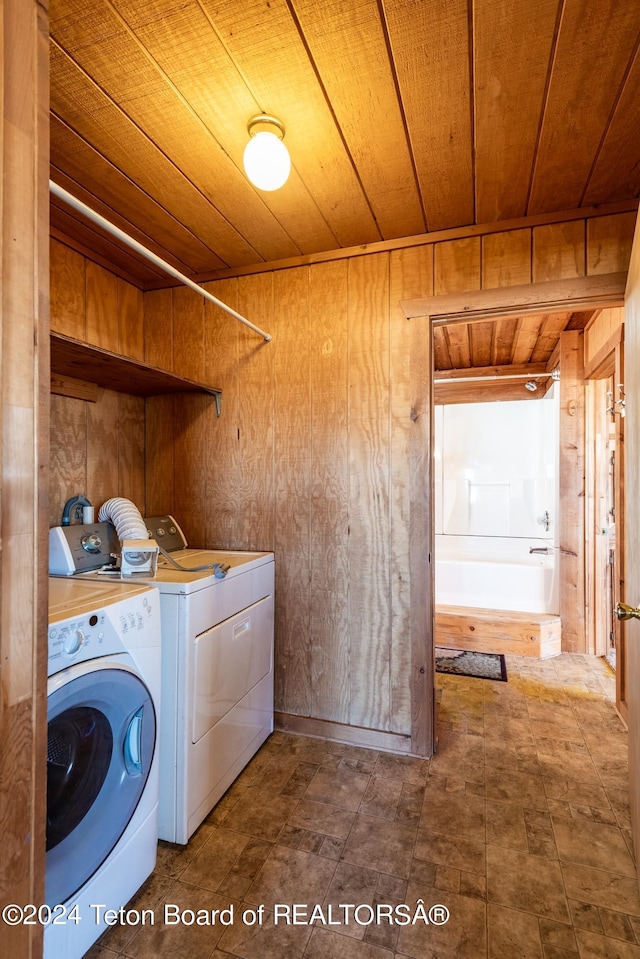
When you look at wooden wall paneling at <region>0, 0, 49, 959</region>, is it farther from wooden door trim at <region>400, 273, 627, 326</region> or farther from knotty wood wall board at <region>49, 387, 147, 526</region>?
wooden door trim at <region>400, 273, 627, 326</region>

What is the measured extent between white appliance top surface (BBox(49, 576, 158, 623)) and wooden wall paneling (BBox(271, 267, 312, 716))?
84 centimetres

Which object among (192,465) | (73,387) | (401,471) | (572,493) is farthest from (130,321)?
(572,493)

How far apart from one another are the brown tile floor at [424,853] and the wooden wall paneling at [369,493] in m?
0.32

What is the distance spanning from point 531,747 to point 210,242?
2774 mm

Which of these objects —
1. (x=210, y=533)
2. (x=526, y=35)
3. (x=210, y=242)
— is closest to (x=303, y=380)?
(x=210, y=242)

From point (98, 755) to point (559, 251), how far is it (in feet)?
7.84

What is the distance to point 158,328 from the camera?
2.48m

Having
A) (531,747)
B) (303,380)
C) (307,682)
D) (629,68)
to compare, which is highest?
(629,68)

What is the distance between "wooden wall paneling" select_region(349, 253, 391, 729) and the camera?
206 cm

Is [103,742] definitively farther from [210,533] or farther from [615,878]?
[615,878]

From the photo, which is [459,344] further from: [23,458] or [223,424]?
[23,458]

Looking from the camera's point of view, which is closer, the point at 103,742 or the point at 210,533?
the point at 103,742

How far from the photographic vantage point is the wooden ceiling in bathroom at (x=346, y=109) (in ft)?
3.59

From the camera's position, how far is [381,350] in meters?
2.07
